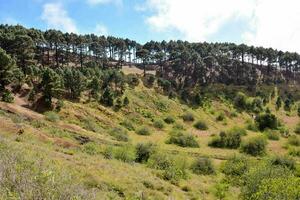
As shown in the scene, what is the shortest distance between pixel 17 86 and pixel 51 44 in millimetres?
47646

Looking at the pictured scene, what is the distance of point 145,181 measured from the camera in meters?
31.4

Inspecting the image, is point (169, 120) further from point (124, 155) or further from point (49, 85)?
point (124, 155)

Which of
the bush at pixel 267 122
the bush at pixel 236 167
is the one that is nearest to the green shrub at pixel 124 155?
the bush at pixel 236 167

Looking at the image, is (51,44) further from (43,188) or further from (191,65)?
(43,188)

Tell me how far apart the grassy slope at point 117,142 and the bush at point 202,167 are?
124 cm

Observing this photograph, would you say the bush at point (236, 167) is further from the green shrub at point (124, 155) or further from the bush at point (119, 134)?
the bush at point (119, 134)

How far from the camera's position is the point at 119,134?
258ft

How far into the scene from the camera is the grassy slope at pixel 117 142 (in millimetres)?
28594

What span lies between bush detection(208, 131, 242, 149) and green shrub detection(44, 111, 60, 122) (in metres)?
33.4

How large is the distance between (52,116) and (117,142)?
15.1 m

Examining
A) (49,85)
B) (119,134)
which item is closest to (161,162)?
(119,134)

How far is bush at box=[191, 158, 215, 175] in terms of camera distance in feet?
174

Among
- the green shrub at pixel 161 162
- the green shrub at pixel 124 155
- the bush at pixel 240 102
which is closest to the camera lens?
the green shrub at pixel 161 162

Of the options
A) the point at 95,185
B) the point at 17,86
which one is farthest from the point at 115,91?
the point at 95,185
